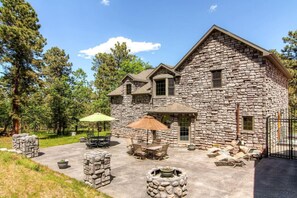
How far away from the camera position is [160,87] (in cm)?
1852

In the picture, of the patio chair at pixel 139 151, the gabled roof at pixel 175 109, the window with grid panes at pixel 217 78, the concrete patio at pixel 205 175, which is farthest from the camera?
the gabled roof at pixel 175 109

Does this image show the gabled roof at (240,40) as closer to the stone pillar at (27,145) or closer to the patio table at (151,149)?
the patio table at (151,149)

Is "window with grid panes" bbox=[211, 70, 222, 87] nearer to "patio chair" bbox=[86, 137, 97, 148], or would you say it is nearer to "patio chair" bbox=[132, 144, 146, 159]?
"patio chair" bbox=[132, 144, 146, 159]

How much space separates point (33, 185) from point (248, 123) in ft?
44.1

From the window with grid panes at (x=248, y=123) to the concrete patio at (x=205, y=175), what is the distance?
2379 mm

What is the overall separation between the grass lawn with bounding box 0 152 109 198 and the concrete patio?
2.98 feet

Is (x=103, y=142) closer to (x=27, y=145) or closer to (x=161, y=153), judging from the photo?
(x=27, y=145)

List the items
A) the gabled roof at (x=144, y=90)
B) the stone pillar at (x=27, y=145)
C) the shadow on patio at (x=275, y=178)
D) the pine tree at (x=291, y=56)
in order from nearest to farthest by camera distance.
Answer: the shadow on patio at (x=275, y=178) → the stone pillar at (x=27, y=145) → the gabled roof at (x=144, y=90) → the pine tree at (x=291, y=56)

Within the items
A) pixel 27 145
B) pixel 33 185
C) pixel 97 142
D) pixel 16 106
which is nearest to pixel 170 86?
pixel 97 142

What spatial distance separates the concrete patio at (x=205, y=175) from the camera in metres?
7.63

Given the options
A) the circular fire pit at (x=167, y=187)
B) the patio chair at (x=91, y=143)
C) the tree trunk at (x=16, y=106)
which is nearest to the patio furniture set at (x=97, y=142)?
the patio chair at (x=91, y=143)

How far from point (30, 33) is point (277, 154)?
95.9 ft

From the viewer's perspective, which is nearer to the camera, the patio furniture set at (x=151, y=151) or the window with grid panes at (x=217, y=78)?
the patio furniture set at (x=151, y=151)

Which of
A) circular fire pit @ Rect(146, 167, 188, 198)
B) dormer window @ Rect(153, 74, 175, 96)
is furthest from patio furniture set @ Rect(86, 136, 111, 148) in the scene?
circular fire pit @ Rect(146, 167, 188, 198)
